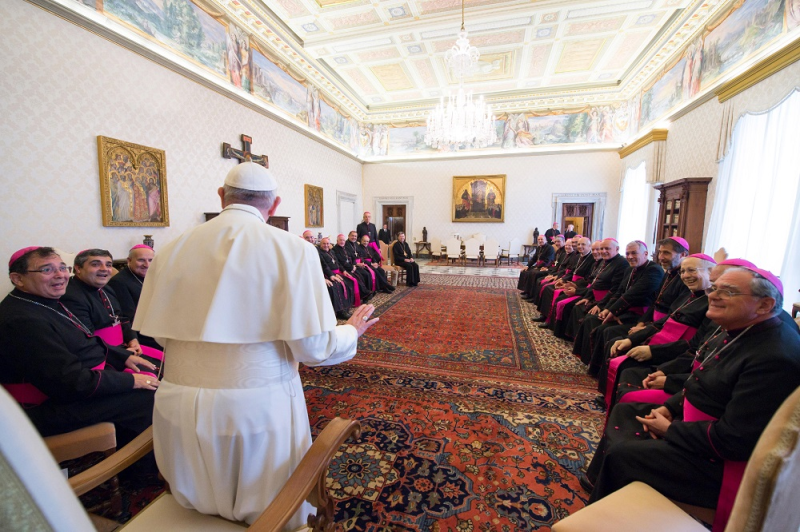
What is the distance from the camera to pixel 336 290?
6.47 metres

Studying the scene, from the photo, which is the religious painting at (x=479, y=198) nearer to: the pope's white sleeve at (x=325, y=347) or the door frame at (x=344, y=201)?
the door frame at (x=344, y=201)

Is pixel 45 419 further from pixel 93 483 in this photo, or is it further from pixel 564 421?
pixel 564 421

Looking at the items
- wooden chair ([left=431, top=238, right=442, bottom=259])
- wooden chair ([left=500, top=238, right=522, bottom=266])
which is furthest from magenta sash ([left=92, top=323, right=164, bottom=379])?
wooden chair ([left=500, top=238, right=522, bottom=266])

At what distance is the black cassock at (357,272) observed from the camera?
774 cm

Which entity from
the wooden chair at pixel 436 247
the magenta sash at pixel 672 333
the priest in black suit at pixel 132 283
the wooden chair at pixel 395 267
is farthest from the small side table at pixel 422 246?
the priest in black suit at pixel 132 283

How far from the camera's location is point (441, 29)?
8.00 m

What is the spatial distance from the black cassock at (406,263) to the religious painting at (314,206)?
2.94m

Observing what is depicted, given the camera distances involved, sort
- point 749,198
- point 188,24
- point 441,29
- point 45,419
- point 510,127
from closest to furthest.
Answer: point 45,419
point 749,198
point 188,24
point 441,29
point 510,127

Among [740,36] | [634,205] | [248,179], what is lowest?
[248,179]

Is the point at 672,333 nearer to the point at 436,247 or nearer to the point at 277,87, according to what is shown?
the point at 277,87

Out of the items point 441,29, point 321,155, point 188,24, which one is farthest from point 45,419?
point 321,155

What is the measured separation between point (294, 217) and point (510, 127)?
9099 millimetres

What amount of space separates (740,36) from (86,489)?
9925mm

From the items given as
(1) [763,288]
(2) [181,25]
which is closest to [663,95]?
(1) [763,288]
